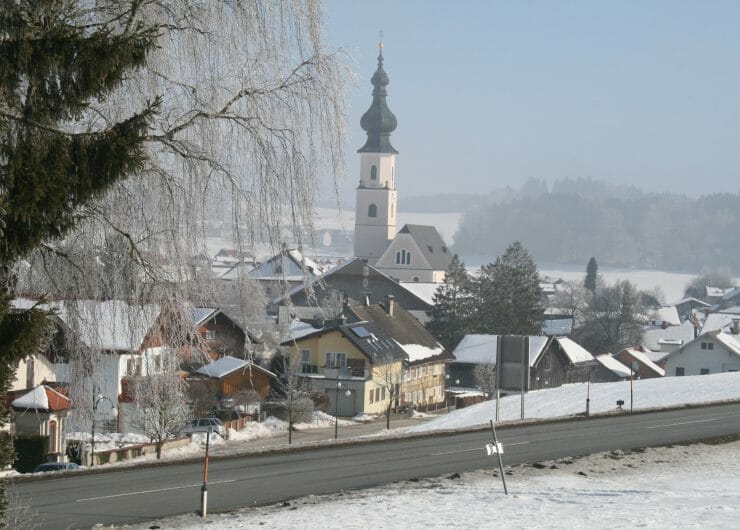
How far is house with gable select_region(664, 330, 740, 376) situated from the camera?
7500 cm

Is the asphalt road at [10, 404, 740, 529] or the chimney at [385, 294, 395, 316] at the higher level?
the chimney at [385, 294, 395, 316]

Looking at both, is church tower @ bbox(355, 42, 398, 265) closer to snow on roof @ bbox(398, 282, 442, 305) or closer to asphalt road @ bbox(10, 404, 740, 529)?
snow on roof @ bbox(398, 282, 442, 305)

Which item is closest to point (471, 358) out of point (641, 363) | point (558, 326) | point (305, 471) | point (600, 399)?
point (641, 363)

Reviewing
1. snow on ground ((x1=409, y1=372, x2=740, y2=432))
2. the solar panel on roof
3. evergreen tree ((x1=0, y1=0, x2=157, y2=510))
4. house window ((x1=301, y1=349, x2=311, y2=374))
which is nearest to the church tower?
the solar panel on roof

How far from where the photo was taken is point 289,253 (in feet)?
30.0

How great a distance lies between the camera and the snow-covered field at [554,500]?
41.8 ft

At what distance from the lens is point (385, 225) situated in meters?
A: 145

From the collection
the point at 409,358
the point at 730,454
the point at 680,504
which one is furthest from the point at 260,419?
the point at 680,504

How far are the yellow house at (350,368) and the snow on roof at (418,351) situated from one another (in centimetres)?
460

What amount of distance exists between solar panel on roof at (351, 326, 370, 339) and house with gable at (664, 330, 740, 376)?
82.7ft

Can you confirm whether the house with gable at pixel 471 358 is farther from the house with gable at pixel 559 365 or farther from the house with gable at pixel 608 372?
the house with gable at pixel 608 372

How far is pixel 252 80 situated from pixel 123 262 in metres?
1.75

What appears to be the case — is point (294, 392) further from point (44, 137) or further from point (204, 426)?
point (44, 137)

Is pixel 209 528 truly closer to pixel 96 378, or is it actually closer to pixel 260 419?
pixel 96 378
